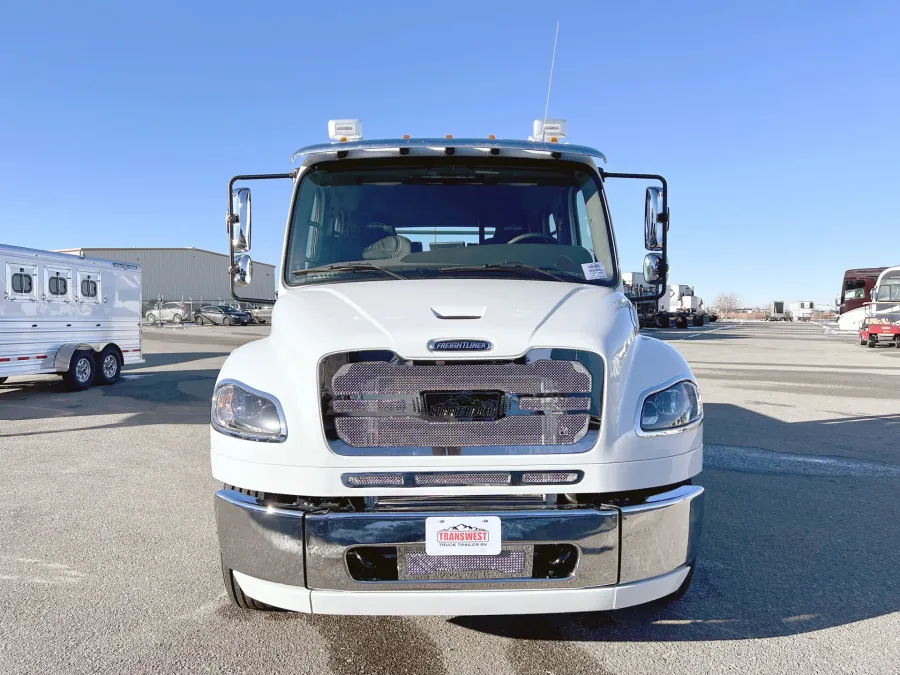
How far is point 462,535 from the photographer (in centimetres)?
247

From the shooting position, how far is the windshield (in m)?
3.71

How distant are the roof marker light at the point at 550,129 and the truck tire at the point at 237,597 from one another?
3404mm

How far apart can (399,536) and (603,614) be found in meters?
1.34

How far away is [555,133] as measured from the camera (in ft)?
15.2

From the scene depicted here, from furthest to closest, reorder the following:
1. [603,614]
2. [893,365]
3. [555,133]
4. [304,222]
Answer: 1. [893,365]
2. [555,133]
3. [304,222]
4. [603,614]

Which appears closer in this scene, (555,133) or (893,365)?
(555,133)

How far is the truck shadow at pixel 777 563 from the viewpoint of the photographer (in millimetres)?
3014

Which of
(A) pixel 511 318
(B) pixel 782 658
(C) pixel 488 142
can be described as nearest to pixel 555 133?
(C) pixel 488 142

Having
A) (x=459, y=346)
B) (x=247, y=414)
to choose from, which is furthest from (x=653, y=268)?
(x=247, y=414)

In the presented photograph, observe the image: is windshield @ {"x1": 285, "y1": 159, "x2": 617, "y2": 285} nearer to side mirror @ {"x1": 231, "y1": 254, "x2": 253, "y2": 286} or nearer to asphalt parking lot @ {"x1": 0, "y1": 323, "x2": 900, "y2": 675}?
side mirror @ {"x1": 231, "y1": 254, "x2": 253, "y2": 286}

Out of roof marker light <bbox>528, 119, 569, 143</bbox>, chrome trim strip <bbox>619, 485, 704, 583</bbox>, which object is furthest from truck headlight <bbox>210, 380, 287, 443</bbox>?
roof marker light <bbox>528, 119, 569, 143</bbox>

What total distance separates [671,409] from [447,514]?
1106 millimetres

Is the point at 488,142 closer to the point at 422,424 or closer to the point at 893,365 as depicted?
the point at 422,424

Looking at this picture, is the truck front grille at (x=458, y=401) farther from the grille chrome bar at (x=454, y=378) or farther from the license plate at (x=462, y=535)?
the license plate at (x=462, y=535)
